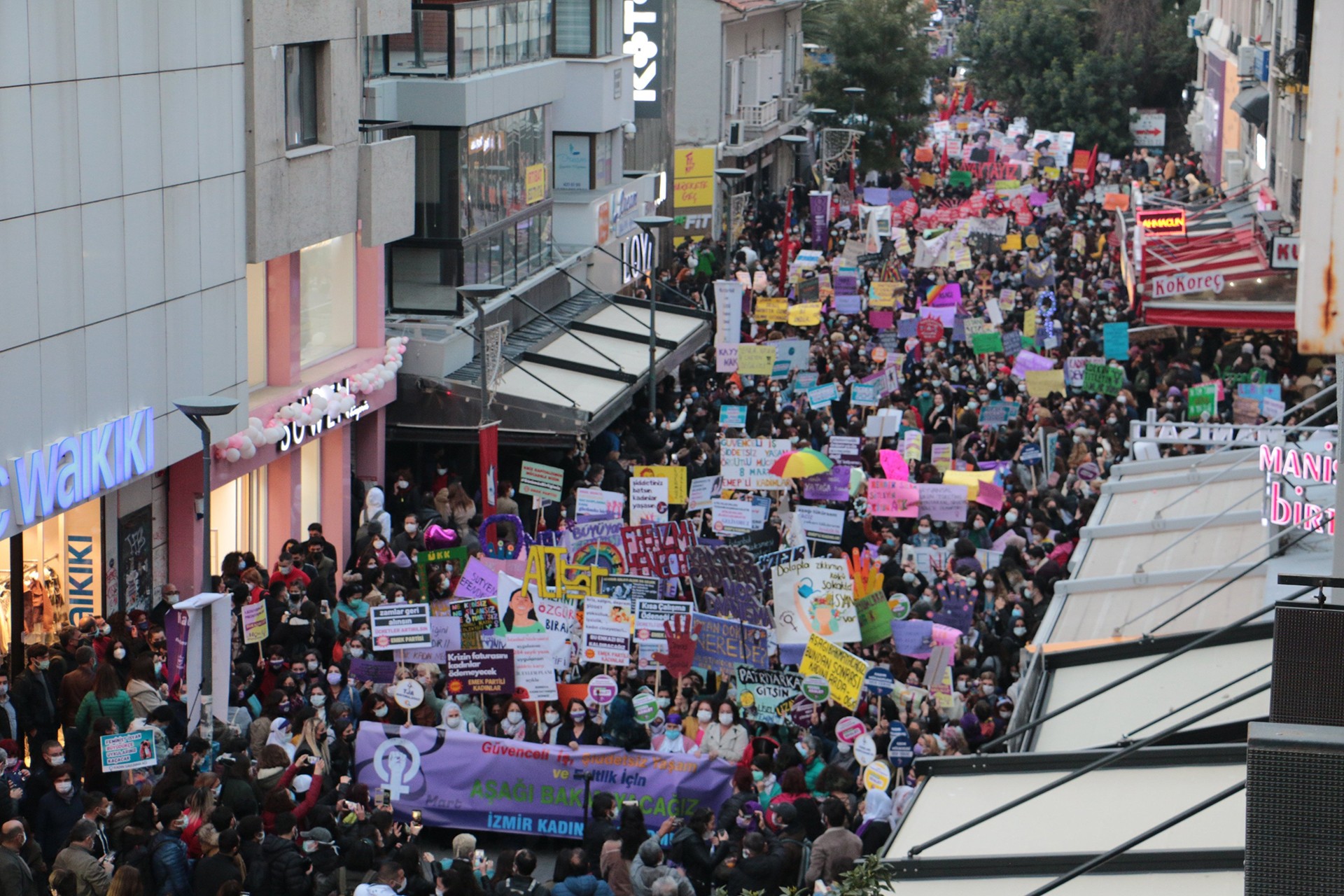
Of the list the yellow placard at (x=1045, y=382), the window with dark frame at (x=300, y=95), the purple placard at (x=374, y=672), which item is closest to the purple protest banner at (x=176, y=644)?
the purple placard at (x=374, y=672)

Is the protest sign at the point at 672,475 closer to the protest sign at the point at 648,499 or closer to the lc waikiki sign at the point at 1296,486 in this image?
the protest sign at the point at 648,499

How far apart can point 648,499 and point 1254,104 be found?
953 inches

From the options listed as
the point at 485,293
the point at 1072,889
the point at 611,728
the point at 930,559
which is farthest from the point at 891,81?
the point at 1072,889

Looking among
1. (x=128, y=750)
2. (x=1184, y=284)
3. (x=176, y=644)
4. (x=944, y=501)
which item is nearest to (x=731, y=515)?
(x=944, y=501)

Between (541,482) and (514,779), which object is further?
(541,482)

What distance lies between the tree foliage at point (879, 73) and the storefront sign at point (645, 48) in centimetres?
1891

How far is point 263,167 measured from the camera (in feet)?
66.7

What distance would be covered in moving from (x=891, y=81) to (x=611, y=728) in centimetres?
5030

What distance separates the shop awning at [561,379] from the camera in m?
25.9

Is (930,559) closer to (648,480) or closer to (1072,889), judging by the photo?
(648,480)

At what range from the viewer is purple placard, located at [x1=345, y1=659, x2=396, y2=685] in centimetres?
1527

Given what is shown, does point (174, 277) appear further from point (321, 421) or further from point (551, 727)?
point (551, 727)

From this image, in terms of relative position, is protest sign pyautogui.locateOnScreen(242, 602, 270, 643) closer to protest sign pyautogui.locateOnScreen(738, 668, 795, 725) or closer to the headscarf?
protest sign pyautogui.locateOnScreen(738, 668, 795, 725)

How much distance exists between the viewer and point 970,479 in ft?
71.3
